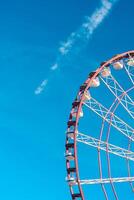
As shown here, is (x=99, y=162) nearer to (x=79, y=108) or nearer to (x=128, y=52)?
(x=79, y=108)

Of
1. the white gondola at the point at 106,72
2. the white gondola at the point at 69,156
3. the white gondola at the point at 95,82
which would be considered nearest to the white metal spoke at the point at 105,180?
the white gondola at the point at 69,156

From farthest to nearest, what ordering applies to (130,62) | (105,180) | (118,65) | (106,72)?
(130,62) < (118,65) < (106,72) < (105,180)

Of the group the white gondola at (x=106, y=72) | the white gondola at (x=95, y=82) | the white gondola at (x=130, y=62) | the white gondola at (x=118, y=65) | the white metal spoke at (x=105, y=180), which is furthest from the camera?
the white gondola at (x=130, y=62)

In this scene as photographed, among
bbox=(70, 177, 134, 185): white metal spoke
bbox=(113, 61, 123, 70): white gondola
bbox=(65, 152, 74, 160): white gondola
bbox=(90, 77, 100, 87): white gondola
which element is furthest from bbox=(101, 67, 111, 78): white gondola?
bbox=(70, 177, 134, 185): white metal spoke

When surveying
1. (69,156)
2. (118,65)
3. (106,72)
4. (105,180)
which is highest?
(118,65)

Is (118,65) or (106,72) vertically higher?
(118,65)

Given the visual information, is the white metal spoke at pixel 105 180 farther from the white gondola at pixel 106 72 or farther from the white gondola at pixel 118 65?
the white gondola at pixel 118 65

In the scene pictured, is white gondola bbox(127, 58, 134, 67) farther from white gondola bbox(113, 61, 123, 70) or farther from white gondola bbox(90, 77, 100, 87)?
white gondola bbox(90, 77, 100, 87)

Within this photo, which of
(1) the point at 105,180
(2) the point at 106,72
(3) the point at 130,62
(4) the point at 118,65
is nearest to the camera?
(1) the point at 105,180

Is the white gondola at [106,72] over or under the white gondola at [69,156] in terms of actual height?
over

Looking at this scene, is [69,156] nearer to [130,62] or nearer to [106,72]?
[106,72]

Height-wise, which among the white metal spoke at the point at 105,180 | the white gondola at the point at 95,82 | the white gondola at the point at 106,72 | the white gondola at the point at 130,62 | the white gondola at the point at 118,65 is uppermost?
the white gondola at the point at 130,62

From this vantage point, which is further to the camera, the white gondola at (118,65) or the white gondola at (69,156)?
the white gondola at (118,65)

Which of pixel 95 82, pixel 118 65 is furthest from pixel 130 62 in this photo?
pixel 95 82
